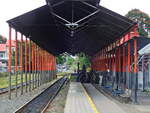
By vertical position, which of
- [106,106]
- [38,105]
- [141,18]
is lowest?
[38,105]

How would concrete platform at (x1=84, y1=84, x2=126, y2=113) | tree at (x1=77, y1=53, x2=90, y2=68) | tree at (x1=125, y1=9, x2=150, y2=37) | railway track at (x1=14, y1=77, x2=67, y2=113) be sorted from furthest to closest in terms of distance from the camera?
tree at (x1=125, y1=9, x2=150, y2=37) < tree at (x1=77, y1=53, x2=90, y2=68) < railway track at (x1=14, y1=77, x2=67, y2=113) < concrete platform at (x1=84, y1=84, x2=126, y2=113)

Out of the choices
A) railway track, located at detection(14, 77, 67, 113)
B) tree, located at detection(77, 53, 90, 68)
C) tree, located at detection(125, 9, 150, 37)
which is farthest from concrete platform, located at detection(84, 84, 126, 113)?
tree, located at detection(125, 9, 150, 37)

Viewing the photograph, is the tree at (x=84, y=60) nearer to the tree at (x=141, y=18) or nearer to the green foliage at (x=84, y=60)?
the green foliage at (x=84, y=60)

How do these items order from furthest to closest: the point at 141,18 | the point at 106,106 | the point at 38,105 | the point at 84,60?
1. the point at 141,18
2. the point at 84,60
3. the point at 38,105
4. the point at 106,106

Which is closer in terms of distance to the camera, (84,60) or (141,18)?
(84,60)

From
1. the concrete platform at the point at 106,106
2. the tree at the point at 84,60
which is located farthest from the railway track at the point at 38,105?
the tree at the point at 84,60

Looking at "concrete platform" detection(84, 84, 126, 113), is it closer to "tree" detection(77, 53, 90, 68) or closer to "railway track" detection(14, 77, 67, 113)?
"railway track" detection(14, 77, 67, 113)

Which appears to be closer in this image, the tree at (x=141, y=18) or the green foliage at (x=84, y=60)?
the green foliage at (x=84, y=60)

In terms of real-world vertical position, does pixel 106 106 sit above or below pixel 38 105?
above

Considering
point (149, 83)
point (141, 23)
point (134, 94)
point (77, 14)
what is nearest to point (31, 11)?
point (77, 14)

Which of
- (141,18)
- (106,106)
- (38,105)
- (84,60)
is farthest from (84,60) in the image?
(106,106)

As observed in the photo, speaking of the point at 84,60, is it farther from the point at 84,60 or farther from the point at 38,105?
the point at 38,105

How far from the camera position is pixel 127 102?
55.3 ft

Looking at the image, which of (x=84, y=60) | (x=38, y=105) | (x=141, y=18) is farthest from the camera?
(x=141, y=18)
